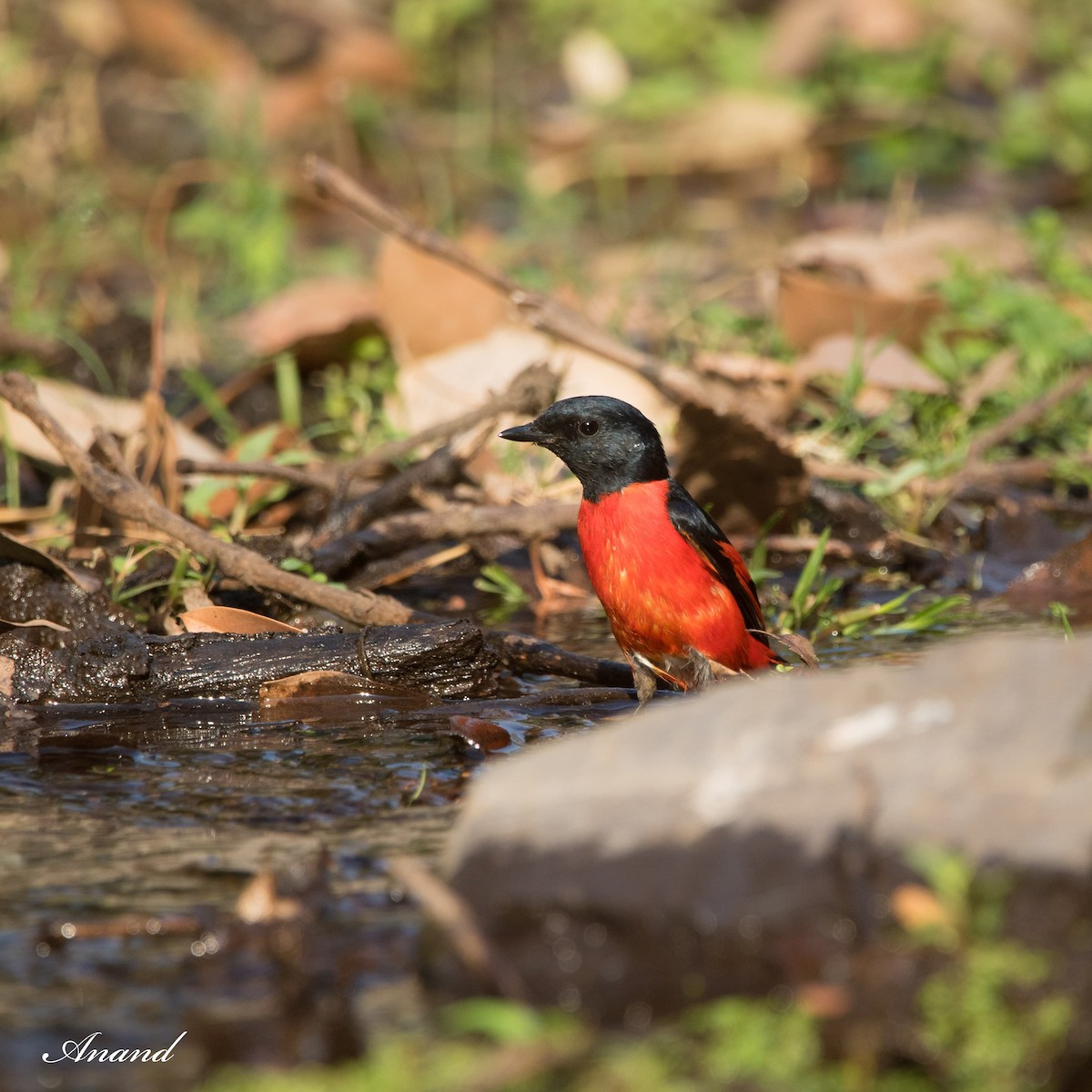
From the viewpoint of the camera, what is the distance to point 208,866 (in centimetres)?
315

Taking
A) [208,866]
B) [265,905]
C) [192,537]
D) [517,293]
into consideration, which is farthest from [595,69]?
[265,905]

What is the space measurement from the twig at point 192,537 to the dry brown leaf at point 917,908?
2406mm

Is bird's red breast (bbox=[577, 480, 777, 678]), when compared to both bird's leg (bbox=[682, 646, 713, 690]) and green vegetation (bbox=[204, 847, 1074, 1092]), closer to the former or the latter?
bird's leg (bbox=[682, 646, 713, 690])

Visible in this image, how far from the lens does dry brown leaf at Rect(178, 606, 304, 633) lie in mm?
4664

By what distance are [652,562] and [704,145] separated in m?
7.36

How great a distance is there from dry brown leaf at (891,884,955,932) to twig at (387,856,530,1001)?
1.98 ft

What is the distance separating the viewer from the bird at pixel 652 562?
438 cm

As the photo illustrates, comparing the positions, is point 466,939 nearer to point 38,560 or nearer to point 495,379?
point 38,560

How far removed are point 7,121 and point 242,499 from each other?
19.4 feet

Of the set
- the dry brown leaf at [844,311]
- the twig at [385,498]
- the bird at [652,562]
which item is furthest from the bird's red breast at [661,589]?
the dry brown leaf at [844,311]

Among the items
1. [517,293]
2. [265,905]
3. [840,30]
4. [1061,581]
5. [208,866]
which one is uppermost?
[840,30]

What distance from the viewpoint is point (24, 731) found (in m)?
4.09

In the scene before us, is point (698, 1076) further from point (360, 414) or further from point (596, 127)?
point (596, 127)

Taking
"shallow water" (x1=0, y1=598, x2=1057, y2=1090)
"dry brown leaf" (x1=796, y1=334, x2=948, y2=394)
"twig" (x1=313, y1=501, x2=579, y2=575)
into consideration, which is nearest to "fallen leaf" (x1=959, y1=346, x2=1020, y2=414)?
"dry brown leaf" (x1=796, y1=334, x2=948, y2=394)
